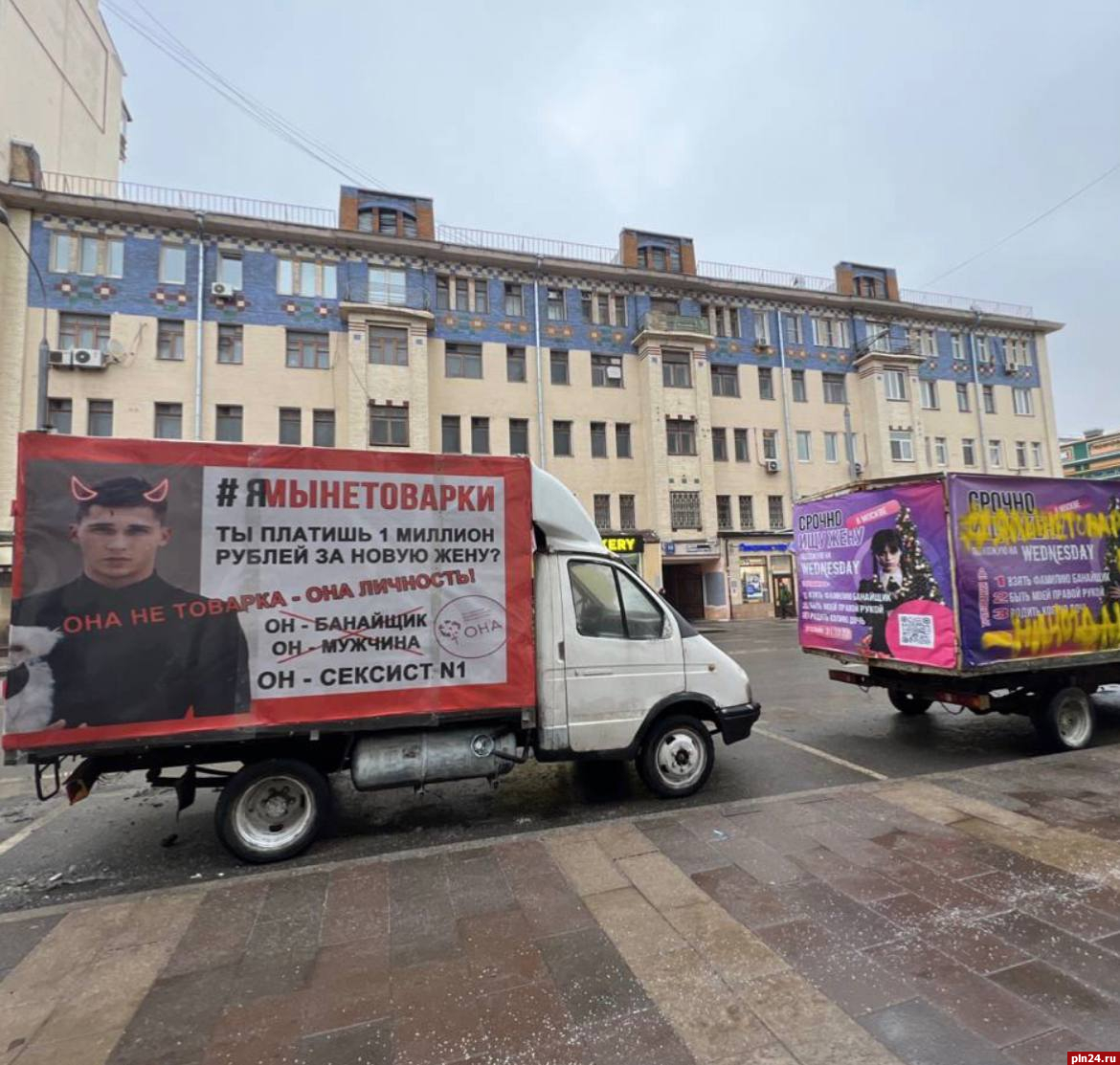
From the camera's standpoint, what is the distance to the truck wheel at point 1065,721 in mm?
7160

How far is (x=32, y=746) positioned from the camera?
13.5ft

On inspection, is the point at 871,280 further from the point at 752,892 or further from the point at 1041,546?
the point at 752,892

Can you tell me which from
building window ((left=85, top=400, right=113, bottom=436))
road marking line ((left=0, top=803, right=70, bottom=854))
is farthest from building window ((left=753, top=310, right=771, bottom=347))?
road marking line ((left=0, top=803, right=70, bottom=854))

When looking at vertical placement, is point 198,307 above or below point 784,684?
above

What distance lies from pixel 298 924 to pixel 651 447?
27189 millimetres

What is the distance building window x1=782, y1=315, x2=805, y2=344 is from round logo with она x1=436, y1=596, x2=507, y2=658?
32.5m

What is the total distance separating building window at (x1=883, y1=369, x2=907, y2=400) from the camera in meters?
33.6

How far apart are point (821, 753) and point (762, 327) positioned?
29.6 m

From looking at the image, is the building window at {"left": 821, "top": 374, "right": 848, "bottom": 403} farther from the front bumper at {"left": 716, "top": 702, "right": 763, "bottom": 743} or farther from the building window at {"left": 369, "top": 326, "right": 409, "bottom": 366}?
the front bumper at {"left": 716, "top": 702, "right": 763, "bottom": 743}

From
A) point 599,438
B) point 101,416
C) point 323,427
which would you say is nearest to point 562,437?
point 599,438

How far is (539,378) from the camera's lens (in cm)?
2850

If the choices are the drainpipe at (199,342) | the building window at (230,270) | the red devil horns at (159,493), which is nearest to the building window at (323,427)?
the drainpipe at (199,342)

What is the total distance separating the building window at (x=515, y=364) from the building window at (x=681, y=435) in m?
7.46

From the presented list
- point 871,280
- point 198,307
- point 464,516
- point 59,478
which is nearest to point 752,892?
point 464,516
